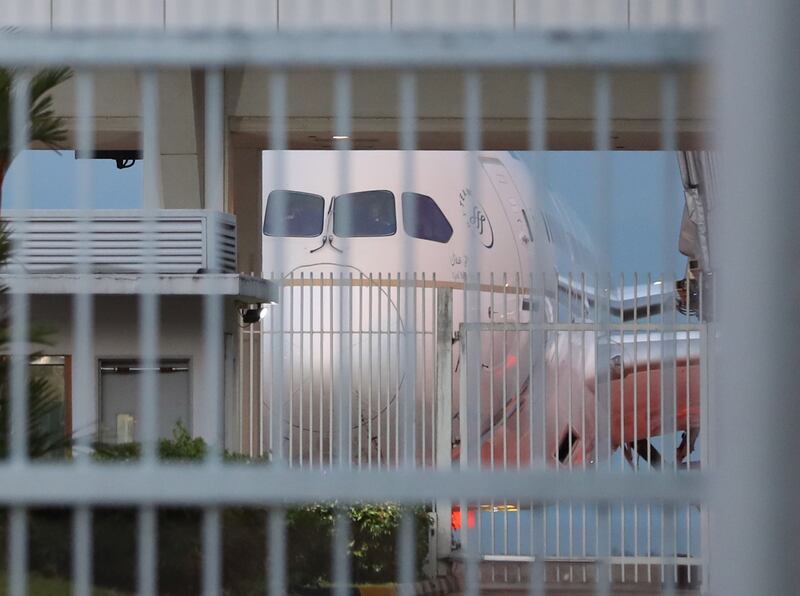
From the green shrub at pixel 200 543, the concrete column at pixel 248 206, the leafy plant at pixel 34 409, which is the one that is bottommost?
the green shrub at pixel 200 543

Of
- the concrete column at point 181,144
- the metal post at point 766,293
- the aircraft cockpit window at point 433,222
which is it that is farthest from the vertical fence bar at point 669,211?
the aircraft cockpit window at point 433,222

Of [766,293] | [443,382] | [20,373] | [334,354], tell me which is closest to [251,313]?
[334,354]

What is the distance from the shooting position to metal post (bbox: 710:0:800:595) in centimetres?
206

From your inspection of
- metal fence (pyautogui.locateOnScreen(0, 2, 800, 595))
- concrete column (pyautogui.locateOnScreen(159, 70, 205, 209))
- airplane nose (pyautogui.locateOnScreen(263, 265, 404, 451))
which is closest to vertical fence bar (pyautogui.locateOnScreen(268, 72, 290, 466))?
metal fence (pyautogui.locateOnScreen(0, 2, 800, 595))

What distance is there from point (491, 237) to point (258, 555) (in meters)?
10.5

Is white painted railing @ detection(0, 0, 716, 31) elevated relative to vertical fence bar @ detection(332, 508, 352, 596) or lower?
elevated

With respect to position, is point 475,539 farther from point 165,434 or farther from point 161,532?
point 165,434

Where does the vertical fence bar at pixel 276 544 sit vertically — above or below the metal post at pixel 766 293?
below

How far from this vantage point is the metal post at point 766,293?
2061 millimetres

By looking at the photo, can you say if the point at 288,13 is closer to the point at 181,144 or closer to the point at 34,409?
the point at 181,144

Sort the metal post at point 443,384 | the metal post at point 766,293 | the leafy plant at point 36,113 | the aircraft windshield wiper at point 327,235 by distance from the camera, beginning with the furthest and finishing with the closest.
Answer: the aircraft windshield wiper at point 327,235 → the metal post at point 443,384 → the leafy plant at point 36,113 → the metal post at point 766,293

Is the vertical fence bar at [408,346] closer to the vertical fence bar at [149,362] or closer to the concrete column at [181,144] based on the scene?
the vertical fence bar at [149,362]

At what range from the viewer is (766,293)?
2.07 metres

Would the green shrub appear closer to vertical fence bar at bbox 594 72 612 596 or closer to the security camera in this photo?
vertical fence bar at bbox 594 72 612 596
